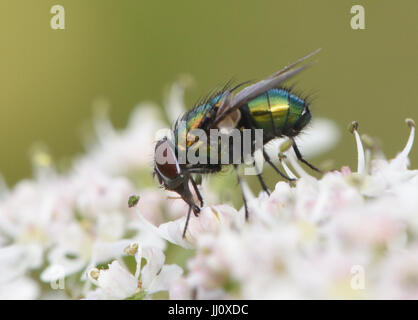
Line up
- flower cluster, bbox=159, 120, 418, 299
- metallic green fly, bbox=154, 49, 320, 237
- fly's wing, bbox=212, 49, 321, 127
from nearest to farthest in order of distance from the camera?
flower cluster, bbox=159, 120, 418, 299, fly's wing, bbox=212, 49, 321, 127, metallic green fly, bbox=154, 49, 320, 237

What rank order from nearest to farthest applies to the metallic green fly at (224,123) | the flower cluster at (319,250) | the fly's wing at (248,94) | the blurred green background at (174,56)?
the flower cluster at (319,250) < the fly's wing at (248,94) < the metallic green fly at (224,123) < the blurred green background at (174,56)

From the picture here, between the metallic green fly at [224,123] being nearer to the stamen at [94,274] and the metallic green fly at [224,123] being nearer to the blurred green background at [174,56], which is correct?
the stamen at [94,274]

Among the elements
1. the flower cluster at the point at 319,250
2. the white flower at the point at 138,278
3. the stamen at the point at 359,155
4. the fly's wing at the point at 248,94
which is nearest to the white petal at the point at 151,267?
the white flower at the point at 138,278

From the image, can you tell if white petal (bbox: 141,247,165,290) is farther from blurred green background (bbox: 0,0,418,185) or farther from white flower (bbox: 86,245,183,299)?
blurred green background (bbox: 0,0,418,185)

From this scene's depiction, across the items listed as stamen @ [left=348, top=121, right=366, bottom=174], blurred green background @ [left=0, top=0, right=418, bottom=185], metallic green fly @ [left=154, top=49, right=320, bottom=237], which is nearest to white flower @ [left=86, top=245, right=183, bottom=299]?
metallic green fly @ [left=154, top=49, right=320, bottom=237]

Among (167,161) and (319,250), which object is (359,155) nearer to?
(167,161)

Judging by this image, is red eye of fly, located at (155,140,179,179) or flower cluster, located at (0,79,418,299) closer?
flower cluster, located at (0,79,418,299)
